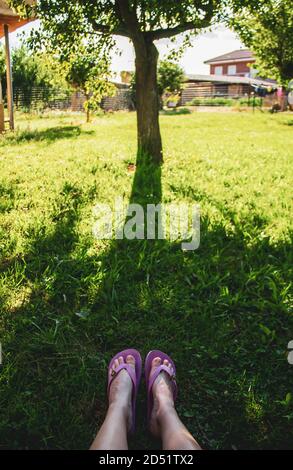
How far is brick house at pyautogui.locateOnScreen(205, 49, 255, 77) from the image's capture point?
184ft

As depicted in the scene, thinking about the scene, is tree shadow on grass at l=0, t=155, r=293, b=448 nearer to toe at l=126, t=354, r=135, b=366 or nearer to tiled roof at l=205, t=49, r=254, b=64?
toe at l=126, t=354, r=135, b=366

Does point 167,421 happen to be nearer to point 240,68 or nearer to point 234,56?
point 240,68

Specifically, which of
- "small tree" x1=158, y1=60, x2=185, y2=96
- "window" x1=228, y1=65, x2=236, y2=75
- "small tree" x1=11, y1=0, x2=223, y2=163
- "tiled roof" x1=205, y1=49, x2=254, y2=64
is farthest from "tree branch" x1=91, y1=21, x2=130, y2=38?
"window" x1=228, y1=65, x2=236, y2=75

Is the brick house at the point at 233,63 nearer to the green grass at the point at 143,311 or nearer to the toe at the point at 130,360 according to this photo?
the green grass at the point at 143,311

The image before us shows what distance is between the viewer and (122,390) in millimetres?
2213

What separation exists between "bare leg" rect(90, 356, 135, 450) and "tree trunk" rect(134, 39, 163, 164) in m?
5.61

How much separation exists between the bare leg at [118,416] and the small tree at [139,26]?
213 inches

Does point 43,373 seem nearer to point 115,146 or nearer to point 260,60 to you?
point 115,146

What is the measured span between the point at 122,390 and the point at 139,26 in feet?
22.2

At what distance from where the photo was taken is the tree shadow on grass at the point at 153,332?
2127 mm

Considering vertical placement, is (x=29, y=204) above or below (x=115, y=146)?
below
